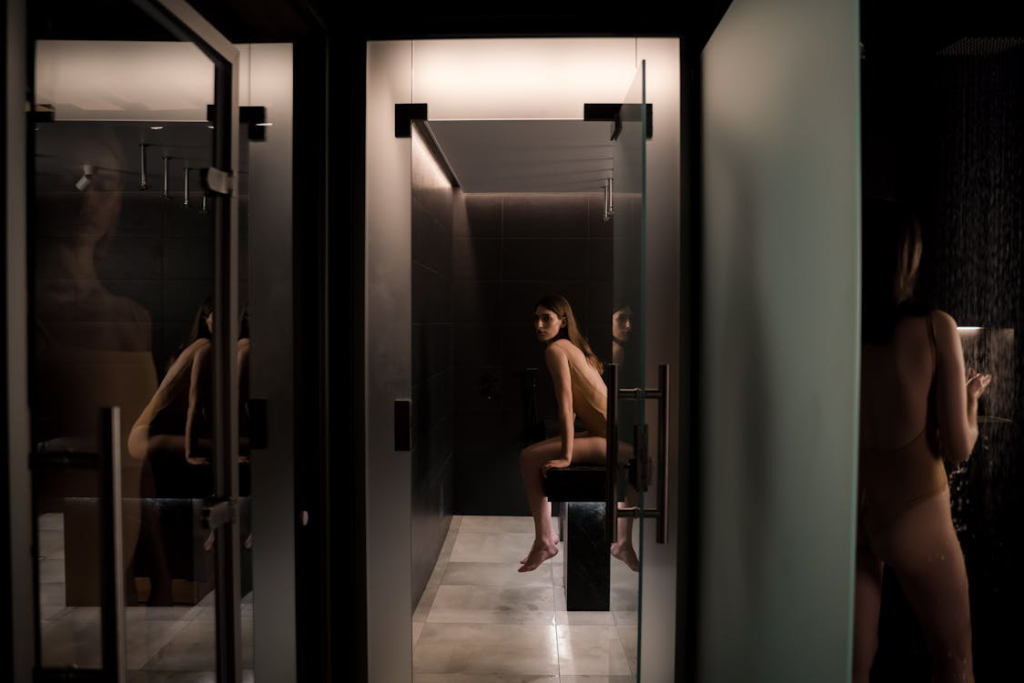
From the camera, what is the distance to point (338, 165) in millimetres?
1850

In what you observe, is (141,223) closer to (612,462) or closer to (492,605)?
(612,462)

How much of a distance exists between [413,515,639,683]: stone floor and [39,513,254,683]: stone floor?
1043 millimetres

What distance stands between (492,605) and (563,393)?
45.8 inches

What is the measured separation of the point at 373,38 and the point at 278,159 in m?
0.47

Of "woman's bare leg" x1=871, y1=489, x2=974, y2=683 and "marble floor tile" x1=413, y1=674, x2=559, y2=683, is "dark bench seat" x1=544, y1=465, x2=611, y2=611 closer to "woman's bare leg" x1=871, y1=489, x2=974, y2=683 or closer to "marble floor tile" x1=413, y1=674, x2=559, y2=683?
"marble floor tile" x1=413, y1=674, x2=559, y2=683

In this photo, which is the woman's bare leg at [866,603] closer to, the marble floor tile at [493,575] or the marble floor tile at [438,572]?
the marble floor tile at [493,575]

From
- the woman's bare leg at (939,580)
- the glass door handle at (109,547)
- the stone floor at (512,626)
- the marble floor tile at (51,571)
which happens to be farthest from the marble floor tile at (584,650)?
the marble floor tile at (51,571)

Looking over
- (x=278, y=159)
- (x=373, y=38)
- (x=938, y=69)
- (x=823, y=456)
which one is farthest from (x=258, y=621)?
(x=938, y=69)

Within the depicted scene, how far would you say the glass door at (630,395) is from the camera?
1476 mm

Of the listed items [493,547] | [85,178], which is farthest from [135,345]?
[493,547]

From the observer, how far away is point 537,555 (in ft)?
11.0

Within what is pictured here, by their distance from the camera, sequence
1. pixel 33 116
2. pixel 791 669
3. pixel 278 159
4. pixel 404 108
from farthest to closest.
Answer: pixel 404 108, pixel 278 159, pixel 791 669, pixel 33 116

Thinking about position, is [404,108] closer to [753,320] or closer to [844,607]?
[753,320]

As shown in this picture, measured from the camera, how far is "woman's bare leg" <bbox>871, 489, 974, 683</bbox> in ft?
5.22
